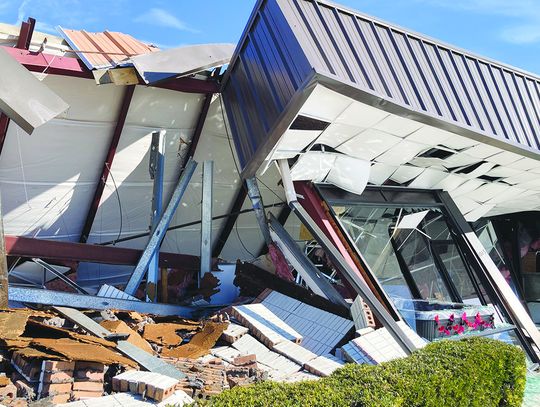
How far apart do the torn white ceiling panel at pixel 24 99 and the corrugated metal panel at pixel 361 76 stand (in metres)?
2.79

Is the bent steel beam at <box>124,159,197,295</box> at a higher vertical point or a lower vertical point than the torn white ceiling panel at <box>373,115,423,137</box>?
lower

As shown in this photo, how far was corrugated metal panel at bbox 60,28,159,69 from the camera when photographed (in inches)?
335

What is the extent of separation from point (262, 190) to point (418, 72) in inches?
189

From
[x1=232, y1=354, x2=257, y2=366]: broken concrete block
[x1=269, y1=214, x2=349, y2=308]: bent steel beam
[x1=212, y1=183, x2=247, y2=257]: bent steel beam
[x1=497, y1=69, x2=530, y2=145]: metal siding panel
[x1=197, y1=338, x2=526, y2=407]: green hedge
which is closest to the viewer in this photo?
[x1=197, y1=338, x2=526, y2=407]: green hedge

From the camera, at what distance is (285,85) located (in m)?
7.49

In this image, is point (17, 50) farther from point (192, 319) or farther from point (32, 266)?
point (192, 319)

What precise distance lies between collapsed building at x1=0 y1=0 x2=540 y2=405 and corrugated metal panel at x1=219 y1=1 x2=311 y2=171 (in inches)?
1.6

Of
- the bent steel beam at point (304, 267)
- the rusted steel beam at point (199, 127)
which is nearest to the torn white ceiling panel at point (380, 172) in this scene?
the bent steel beam at point (304, 267)

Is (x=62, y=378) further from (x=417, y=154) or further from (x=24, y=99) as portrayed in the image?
(x=417, y=154)

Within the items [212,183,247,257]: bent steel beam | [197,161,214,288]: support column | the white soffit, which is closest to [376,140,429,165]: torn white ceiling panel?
the white soffit

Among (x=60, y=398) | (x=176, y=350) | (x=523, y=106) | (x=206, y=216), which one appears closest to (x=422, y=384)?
(x=176, y=350)

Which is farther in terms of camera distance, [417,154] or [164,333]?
[417,154]

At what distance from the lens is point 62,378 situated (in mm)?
5234

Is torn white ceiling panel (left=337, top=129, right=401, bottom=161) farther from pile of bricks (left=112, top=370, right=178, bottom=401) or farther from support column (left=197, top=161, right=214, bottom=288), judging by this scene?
pile of bricks (left=112, top=370, right=178, bottom=401)
